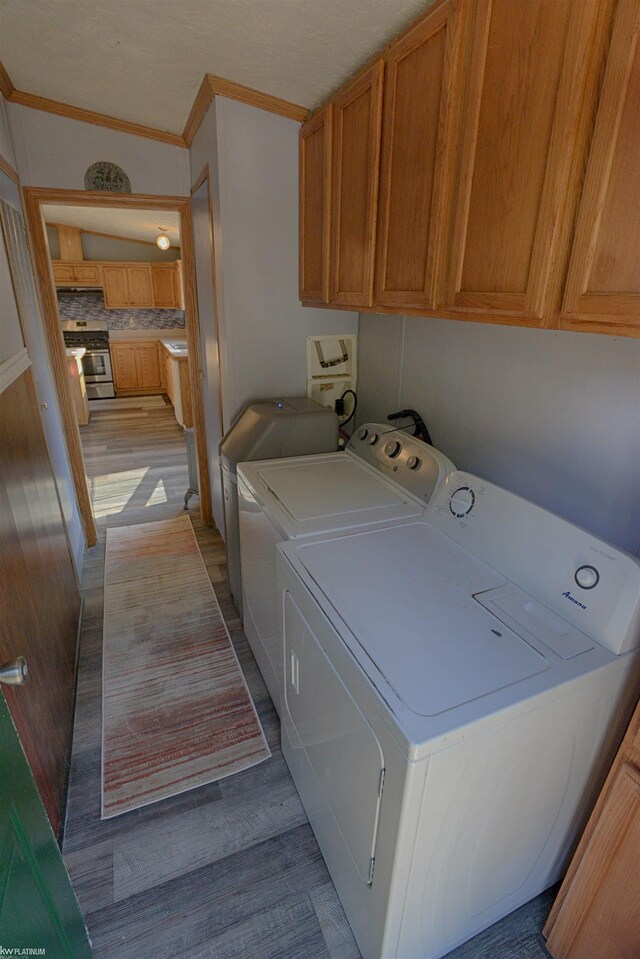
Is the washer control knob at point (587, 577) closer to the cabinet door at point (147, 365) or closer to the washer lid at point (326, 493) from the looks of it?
the washer lid at point (326, 493)

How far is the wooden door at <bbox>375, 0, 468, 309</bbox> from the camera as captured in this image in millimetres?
1234

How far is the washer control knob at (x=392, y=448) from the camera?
190cm

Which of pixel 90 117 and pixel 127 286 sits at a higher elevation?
pixel 90 117

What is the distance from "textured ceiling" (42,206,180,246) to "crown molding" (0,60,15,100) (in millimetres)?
2148

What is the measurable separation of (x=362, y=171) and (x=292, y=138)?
73 centimetres

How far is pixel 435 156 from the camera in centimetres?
130

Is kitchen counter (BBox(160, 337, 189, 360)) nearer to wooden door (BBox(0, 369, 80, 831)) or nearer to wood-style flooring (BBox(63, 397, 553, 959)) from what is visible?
wooden door (BBox(0, 369, 80, 831))

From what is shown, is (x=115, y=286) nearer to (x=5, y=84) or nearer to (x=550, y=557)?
(x=5, y=84)

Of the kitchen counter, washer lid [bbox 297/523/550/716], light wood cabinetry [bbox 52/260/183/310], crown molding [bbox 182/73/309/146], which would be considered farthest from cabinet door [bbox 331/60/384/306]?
light wood cabinetry [bbox 52/260/183/310]

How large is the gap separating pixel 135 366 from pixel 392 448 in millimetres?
6444

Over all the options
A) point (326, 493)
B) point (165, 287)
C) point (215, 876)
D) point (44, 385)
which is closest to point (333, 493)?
point (326, 493)

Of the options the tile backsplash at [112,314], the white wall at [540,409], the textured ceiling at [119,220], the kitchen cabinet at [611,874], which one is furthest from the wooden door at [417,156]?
the tile backsplash at [112,314]

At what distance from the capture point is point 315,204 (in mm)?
2084

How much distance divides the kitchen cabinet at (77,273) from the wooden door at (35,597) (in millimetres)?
5813
